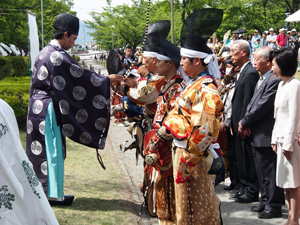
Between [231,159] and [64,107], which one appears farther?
[231,159]

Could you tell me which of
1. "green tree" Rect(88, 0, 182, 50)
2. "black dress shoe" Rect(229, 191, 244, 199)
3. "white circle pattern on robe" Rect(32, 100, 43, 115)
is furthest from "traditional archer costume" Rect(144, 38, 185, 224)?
"green tree" Rect(88, 0, 182, 50)

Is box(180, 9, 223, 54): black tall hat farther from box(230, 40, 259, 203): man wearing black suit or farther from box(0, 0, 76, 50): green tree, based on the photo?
box(0, 0, 76, 50): green tree

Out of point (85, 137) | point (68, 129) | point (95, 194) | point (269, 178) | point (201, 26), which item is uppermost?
point (201, 26)

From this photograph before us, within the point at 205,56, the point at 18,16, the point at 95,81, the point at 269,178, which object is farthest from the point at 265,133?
the point at 18,16

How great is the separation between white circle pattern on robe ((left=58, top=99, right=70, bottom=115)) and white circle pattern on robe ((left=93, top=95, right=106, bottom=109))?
327 millimetres

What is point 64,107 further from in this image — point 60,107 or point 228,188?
point 228,188

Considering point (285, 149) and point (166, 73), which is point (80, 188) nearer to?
point (166, 73)

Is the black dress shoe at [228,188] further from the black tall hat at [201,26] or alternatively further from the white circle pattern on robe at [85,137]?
the black tall hat at [201,26]

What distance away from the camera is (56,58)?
16.6 feet

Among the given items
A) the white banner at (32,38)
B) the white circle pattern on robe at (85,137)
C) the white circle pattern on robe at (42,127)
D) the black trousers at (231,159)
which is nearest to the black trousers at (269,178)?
the black trousers at (231,159)

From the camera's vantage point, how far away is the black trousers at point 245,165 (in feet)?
19.9

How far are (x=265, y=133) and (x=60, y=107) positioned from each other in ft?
8.35

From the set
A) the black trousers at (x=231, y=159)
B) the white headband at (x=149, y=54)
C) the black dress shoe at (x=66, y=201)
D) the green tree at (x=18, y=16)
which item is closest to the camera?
the white headband at (x=149, y=54)

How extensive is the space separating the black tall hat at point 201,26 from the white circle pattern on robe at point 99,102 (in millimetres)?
1694
